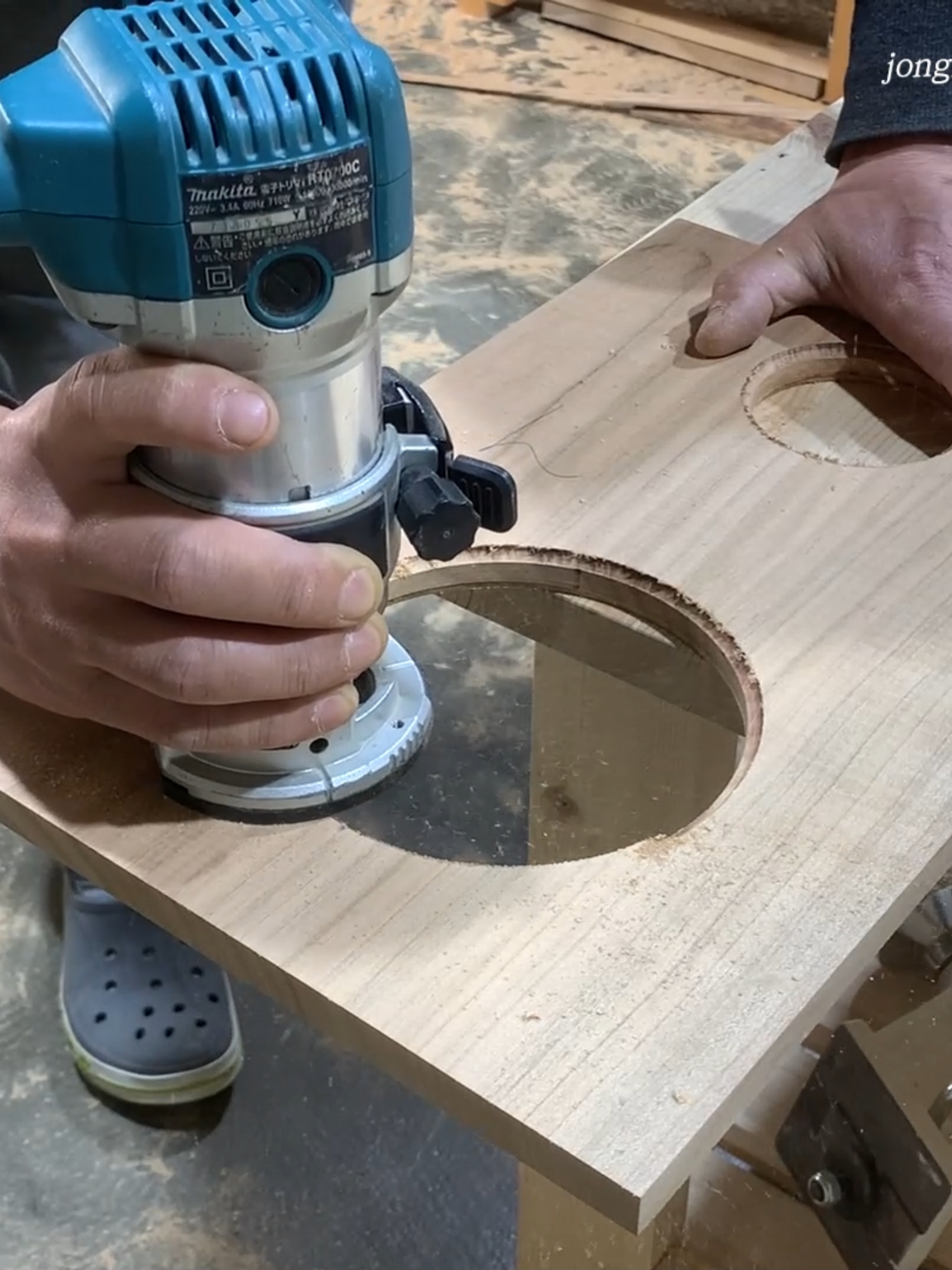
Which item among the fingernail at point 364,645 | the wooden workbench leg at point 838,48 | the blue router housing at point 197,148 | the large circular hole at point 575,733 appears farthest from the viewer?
the wooden workbench leg at point 838,48

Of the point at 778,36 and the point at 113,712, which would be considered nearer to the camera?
the point at 113,712

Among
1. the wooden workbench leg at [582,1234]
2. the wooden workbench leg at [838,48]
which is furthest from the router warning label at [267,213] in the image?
the wooden workbench leg at [838,48]

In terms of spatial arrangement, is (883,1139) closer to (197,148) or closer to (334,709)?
(334,709)

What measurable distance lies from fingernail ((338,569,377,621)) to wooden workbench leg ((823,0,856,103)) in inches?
85.4

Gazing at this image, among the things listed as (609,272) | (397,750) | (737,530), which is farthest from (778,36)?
(397,750)

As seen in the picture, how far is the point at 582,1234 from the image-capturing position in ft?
2.91

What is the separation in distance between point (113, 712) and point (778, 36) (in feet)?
8.32

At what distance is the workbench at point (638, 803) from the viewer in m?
0.51

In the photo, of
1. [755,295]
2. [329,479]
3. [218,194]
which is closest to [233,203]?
[218,194]

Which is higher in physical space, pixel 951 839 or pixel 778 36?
pixel 951 839

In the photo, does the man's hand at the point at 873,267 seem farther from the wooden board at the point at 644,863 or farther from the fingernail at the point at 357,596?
the fingernail at the point at 357,596

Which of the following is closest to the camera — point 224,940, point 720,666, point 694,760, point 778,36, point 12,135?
point 12,135

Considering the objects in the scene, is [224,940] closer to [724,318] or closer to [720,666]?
[720,666]

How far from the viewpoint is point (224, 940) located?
562 mm
